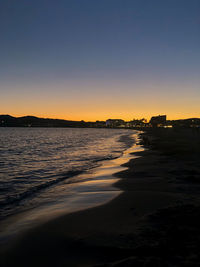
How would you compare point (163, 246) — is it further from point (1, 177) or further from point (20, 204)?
point (1, 177)

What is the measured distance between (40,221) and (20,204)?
2.37 metres

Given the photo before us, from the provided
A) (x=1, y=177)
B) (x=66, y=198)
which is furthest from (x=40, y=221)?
(x=1, y=177)

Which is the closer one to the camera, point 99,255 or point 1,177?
point 99,255

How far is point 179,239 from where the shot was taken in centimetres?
397

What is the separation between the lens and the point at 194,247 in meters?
3.64

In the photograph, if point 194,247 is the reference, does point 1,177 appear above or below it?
below

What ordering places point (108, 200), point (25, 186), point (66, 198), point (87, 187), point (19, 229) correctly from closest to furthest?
point (19, 229), point (108, 200), point (66, 198), point (87, 187), point (25, 186)

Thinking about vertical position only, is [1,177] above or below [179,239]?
below

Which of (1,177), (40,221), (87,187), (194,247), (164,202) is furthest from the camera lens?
(1,177)

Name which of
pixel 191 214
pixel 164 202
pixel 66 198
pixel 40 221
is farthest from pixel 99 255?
pixel 66 198

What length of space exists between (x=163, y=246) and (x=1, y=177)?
36.6 feet

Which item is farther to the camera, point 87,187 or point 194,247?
point 87,187

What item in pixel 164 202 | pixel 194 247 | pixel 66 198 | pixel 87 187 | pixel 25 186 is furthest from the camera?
pixel 25 186

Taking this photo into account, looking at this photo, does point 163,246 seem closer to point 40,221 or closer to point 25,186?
point 40,221
